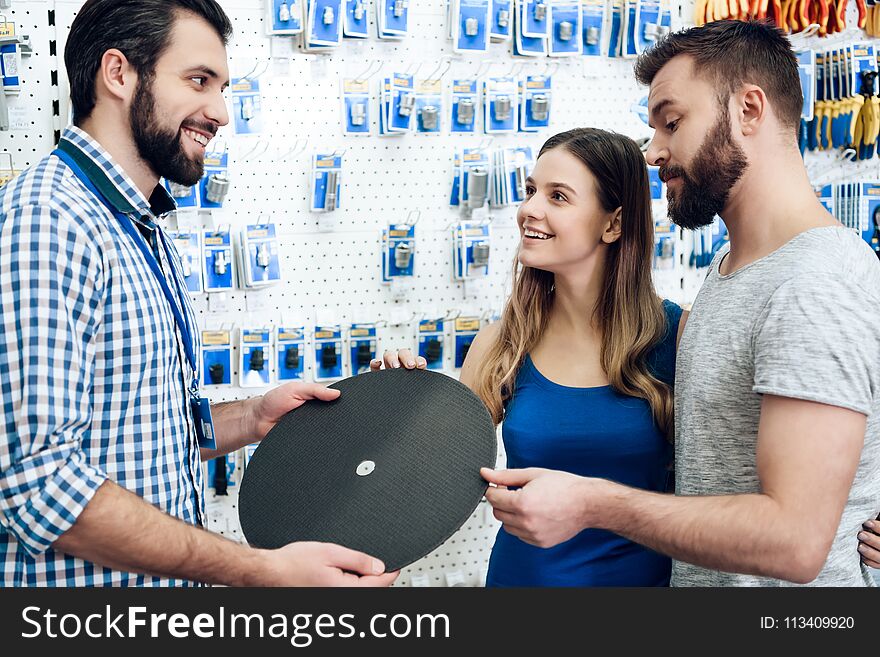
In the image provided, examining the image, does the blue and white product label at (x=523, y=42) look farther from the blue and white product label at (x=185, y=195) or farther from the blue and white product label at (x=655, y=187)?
the blue and white product label at (x=185, y=195)

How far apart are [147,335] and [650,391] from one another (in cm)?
115

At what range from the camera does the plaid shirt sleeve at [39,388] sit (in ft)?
3.76

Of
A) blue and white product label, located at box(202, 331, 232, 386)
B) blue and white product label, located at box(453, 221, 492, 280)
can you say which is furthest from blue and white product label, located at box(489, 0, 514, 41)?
blue and white product label, located at box(202, 331, 232, 386)

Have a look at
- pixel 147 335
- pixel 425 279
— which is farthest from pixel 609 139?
pixel 147 335

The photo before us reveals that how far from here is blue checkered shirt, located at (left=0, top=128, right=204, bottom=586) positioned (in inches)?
45.3

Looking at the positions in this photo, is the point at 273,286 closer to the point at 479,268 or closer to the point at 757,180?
the point at 479,268

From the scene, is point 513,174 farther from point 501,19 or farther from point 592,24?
point 592,24

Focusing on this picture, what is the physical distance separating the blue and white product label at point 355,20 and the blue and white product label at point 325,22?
38 mm

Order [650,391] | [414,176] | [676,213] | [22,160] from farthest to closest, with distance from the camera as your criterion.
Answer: [414,176]
[22,160]
[650,391]
[676,213]

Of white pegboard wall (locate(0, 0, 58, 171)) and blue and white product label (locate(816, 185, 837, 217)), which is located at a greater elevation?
white pegboard wall (locate(0, 0, 58, 171))

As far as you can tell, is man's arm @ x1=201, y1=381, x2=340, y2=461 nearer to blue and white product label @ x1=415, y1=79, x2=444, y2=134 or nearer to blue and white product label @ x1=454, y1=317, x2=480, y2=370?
blue and white product label @ x1=454, y1=317, x2=480, y2=370

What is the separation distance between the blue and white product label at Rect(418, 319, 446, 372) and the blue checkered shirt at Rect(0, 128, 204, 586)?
1453mm

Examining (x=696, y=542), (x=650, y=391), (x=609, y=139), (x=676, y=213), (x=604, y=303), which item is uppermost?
(x=609, y=139)

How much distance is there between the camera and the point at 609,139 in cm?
212
